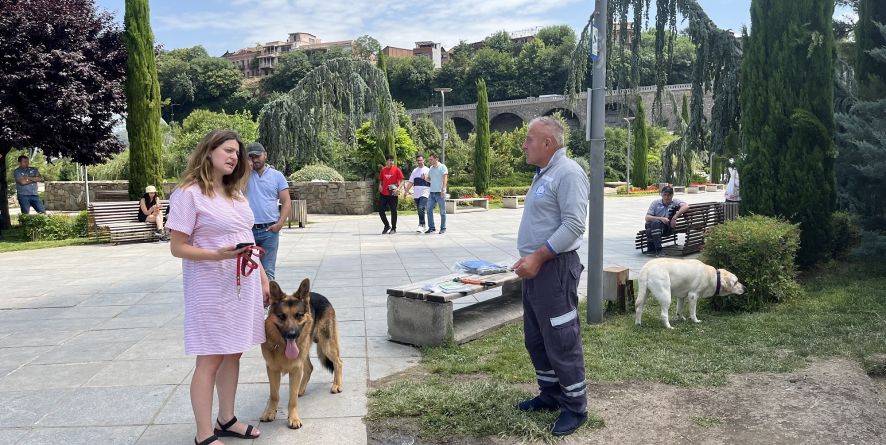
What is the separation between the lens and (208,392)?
319 cm

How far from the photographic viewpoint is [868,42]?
916 centimetres

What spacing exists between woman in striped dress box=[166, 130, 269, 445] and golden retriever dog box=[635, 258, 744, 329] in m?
3.81

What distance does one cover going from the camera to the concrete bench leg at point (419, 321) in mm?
5262

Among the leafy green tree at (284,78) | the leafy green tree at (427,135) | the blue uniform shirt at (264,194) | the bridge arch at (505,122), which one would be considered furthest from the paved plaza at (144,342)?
the leafy green tree at (284,78)

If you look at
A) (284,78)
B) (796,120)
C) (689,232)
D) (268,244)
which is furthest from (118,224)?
(284,78)

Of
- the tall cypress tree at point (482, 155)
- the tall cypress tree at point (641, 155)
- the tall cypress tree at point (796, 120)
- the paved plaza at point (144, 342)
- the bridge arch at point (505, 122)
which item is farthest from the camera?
the bridge arch at point (505, 122)

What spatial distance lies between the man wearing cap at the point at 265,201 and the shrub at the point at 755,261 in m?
4.48

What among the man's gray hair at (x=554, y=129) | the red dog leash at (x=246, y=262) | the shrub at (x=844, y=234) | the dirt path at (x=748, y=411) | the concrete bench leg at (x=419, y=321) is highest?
the man's gray hair at (x=554, y=129)

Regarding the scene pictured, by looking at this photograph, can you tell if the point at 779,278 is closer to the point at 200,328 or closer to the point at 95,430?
the point at 200,328

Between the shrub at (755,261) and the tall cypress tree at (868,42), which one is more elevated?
the tall cypress tree at (868,42)

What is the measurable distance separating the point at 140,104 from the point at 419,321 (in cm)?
1424

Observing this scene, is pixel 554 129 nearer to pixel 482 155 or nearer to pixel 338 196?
pixel 338 196

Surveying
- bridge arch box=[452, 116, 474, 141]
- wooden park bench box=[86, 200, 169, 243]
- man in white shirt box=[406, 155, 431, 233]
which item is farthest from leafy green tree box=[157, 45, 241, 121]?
man in white shirt box=[406, 155, 431, 233]

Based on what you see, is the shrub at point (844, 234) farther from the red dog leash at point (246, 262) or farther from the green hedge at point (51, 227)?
the green hedge at point (51, 227)
